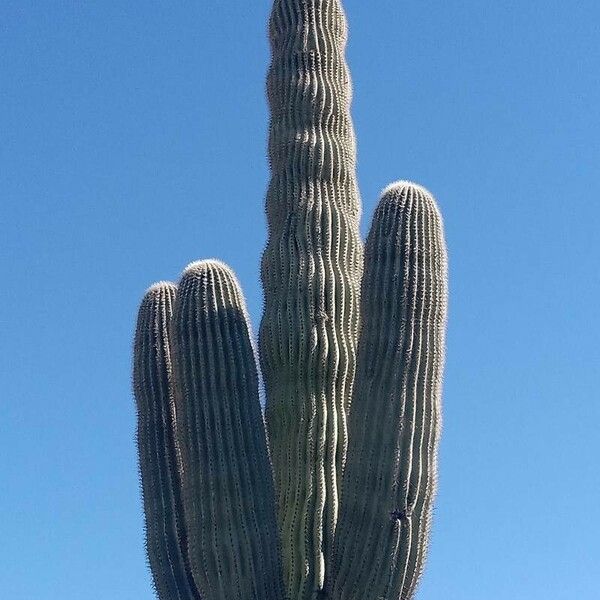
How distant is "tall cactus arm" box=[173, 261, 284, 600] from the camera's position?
30.6 ft

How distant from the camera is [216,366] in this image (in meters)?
9.66

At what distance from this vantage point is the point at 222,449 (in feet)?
31.1

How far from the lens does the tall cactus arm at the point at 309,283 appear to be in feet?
31.7

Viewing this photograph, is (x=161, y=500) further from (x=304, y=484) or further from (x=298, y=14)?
(x=298, y=14)

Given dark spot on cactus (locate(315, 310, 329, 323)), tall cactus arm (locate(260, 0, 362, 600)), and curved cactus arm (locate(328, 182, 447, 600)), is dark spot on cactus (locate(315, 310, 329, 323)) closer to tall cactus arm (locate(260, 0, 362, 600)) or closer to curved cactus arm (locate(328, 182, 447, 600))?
tall cactus arm (locate(260, 0, 362, 600))

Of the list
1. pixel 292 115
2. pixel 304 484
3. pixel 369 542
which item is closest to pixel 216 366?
pixel 304 484

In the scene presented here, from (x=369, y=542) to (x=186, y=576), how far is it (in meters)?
1.53

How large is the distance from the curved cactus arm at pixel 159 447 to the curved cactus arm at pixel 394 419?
1262mm

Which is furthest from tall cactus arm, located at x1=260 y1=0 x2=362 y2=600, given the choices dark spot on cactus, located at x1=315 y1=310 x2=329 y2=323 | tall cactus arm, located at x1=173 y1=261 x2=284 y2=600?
tall cactus arm, located at x1=173 y1=261 x2=284 y2=600

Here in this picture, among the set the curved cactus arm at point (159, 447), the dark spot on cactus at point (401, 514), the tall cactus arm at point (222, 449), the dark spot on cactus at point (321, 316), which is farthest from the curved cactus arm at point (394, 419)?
the curved cactus arm at point (159, 447)

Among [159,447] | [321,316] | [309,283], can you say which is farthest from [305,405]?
[159,447]

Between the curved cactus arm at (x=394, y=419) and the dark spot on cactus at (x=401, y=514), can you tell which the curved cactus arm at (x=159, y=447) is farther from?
the dark spot on cactus at (x=401, y=514)

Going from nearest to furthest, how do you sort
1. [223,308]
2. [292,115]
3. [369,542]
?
1. [369,542]
2. [223,308]
3. [292,115]

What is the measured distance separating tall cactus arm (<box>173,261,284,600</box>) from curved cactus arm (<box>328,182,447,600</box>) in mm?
559
